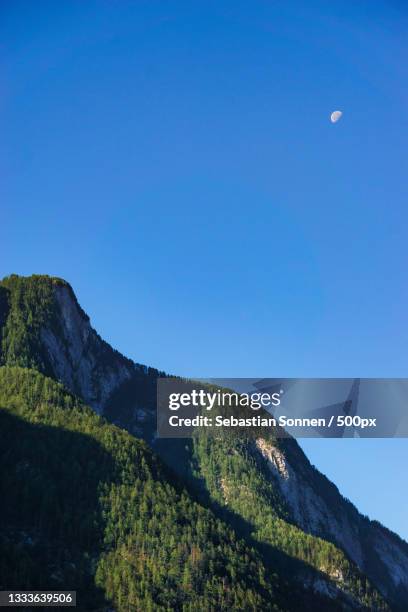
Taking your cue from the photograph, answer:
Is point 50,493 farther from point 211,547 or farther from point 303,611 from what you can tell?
point 303,611

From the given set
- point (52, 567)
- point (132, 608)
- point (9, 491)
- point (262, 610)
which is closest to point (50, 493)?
point (9, 491)

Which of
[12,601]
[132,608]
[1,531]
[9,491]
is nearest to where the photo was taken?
[12,601]

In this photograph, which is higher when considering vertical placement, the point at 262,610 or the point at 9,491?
the point at 9,491

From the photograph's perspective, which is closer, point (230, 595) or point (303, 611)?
point (230, 595)

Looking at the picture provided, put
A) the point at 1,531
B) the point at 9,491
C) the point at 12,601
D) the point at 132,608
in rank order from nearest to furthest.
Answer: the point at 12,601, the point at 132,608, the point at 1,531, the point at 9,491

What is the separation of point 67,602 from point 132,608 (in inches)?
592

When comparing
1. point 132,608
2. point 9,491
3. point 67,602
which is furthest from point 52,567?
point 9,491

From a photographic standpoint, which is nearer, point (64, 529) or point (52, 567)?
point (52, 567)

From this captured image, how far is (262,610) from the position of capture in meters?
178

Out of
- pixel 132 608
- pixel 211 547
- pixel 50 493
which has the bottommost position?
pixel 132 608

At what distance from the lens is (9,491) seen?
630 ft

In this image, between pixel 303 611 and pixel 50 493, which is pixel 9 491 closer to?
pixel 50 493

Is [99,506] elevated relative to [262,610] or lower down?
elevated

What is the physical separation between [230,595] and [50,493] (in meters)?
54.5
